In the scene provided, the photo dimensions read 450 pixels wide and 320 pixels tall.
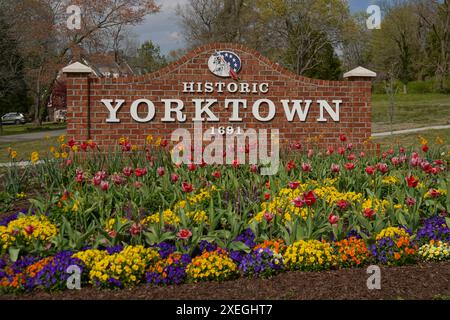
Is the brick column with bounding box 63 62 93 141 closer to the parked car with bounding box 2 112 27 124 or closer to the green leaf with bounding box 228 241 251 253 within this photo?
the green leaf with bounding box 228 241 251 253

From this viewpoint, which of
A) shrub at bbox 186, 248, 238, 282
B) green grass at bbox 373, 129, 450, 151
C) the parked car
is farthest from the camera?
the parked car

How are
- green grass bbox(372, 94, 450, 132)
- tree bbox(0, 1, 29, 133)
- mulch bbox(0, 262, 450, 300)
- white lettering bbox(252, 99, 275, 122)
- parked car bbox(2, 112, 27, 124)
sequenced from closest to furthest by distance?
mulch bbox(0, 262, 450, 300) → white lettering bbox(252, 99, 275, 122) → green grass bbox(372, 94, 450, 132) → tree bbox(0, 1, 29, 133) → parked car bbox(2, 112, 27, 124)

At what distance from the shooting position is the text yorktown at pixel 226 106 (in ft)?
34.0

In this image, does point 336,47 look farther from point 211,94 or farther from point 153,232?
point 153,232

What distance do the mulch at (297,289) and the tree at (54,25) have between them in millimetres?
28287

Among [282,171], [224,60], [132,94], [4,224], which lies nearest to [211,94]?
[224,60]

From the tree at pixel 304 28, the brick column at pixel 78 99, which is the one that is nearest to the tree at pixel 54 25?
the tree at pixel 304 28

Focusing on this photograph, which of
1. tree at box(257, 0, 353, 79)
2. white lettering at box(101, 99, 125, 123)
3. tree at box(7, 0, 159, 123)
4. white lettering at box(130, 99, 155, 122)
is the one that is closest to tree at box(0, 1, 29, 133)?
tree at box(7, 0, 159, 123)

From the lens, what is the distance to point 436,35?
40.7 meters

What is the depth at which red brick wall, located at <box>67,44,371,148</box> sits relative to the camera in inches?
405

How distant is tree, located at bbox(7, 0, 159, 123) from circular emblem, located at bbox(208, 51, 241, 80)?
21.7m

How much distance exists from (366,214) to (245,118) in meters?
6.11

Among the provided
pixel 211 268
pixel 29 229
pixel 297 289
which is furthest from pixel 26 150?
pixel 297 289

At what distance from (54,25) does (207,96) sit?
2474cm
